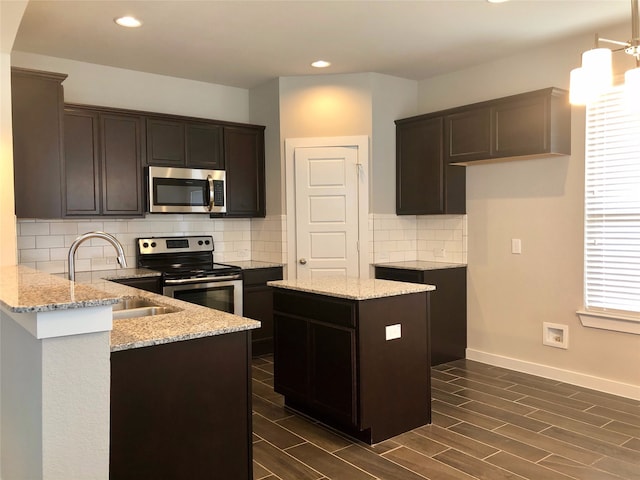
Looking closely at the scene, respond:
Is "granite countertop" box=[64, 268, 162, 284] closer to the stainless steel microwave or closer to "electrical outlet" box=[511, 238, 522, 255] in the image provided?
the stainless steel microwave

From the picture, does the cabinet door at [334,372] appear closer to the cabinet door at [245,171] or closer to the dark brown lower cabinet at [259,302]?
the dark brown lower cabinet at [259,302]

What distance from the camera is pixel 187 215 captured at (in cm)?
534

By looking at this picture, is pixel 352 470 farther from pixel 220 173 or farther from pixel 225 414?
pixel 220 173

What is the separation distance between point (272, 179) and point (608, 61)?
373 cm

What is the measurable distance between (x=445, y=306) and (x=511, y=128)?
167cm

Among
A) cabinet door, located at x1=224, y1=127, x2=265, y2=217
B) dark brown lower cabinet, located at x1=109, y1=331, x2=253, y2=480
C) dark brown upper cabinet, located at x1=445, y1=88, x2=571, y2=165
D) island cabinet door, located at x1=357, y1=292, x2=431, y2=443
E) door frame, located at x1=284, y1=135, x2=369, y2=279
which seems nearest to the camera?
dark brown lower cabinet, located at x1=109, y1=331, x2=253, y2=480

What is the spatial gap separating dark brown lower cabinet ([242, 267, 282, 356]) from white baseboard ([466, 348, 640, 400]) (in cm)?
196

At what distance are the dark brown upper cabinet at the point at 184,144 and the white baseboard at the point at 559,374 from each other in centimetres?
313

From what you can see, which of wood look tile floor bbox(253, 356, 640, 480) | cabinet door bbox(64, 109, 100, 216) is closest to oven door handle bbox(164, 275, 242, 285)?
cabinet door bbox(64, 109, 100, 216)

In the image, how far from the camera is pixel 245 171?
213 inches

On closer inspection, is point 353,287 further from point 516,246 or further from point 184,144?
point 184,144

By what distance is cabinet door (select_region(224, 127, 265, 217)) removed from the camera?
5316 millimetres

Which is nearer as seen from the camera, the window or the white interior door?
the window

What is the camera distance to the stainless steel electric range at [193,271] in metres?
4.61
